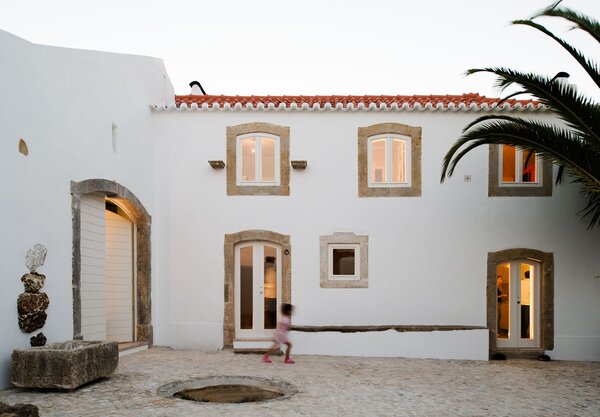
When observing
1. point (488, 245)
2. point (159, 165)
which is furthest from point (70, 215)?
point (488, 245)

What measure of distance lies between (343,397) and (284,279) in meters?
4.34

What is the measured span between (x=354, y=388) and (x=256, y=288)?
426 centimetres

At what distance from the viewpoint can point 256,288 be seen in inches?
449

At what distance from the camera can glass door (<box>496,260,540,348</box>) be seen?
11258 mm

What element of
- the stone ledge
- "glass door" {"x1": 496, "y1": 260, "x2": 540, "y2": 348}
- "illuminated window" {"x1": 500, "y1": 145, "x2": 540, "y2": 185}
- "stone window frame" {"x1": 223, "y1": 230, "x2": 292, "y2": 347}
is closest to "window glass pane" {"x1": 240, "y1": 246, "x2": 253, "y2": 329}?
"stone window frame" {"x1": 223, "y1": 230, "x2": 292, "y2": 347}

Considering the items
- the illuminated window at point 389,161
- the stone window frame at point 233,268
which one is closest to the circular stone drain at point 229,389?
the stone window frame at point 233,268

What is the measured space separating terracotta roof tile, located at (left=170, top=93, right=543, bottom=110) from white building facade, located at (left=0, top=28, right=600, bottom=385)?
87mm

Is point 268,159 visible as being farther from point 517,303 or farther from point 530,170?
point 517,303

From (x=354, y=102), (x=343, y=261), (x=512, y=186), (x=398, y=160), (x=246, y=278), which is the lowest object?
(x=246, y=278)

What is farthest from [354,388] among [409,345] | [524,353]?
[524,353]

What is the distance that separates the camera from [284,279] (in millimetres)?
11172

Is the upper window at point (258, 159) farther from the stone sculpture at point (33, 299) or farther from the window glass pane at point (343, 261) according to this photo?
the stone sculpture at point (33, 299)

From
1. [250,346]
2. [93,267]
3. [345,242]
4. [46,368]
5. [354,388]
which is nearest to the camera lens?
[46,368]

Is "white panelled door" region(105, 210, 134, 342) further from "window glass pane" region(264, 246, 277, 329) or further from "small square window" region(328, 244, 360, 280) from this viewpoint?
"small square window" region(328, 244, 360, 280)
